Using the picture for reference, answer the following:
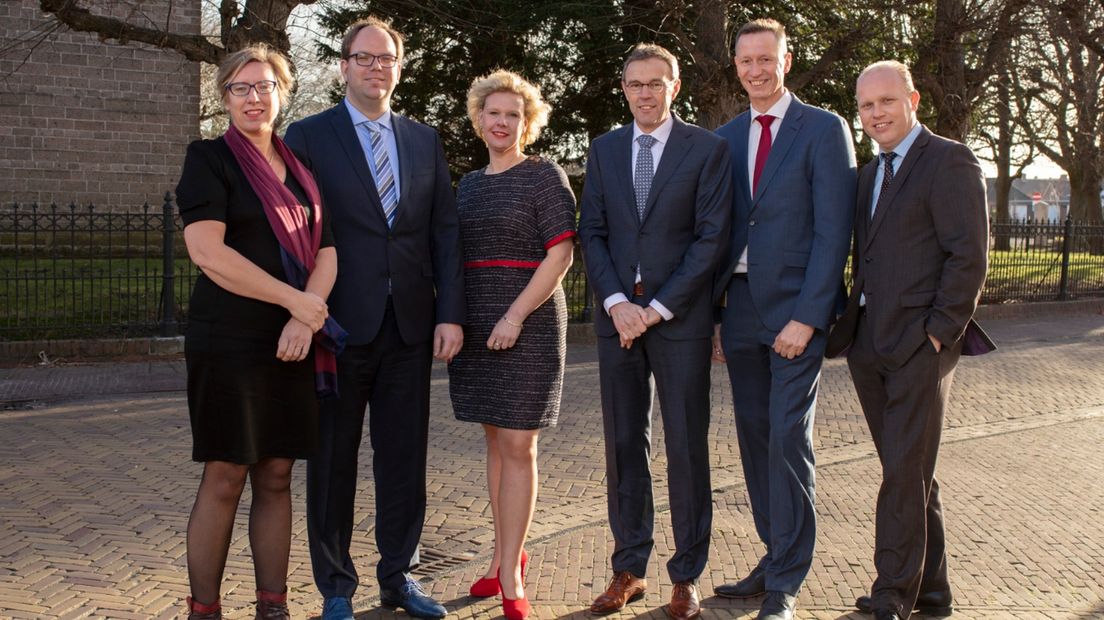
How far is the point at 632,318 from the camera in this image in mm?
4242

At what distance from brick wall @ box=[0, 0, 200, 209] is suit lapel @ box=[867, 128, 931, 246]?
19.8m

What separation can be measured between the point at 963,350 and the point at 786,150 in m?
1.07

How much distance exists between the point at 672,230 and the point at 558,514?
79.3 inches

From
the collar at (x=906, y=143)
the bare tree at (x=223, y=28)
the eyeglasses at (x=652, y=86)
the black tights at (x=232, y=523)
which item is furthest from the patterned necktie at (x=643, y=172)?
the bare tree at (x=223, y=28)

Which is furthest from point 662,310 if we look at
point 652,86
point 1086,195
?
point 1086,195

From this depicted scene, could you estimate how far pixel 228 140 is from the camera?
12.3ft

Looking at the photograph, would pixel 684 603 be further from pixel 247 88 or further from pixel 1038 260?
pixel 1038 260

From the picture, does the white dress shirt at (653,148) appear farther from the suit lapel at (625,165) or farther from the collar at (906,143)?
the collar at (906,143)

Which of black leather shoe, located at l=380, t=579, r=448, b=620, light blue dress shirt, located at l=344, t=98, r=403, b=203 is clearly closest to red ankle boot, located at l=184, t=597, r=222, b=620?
black leather shoe, located at l=380, t=579, r=448, b=620

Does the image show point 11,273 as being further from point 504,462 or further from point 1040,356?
point 1040,356

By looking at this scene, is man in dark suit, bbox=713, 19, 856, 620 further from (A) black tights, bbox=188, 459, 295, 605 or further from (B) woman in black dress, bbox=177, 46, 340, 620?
(A) black tights, bbox=188, 459, 295, 605

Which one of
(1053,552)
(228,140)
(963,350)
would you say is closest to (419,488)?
(228,140)

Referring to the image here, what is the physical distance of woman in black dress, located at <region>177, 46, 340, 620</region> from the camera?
3.65 m

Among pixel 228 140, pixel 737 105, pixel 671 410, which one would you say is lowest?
pixel 671 410
